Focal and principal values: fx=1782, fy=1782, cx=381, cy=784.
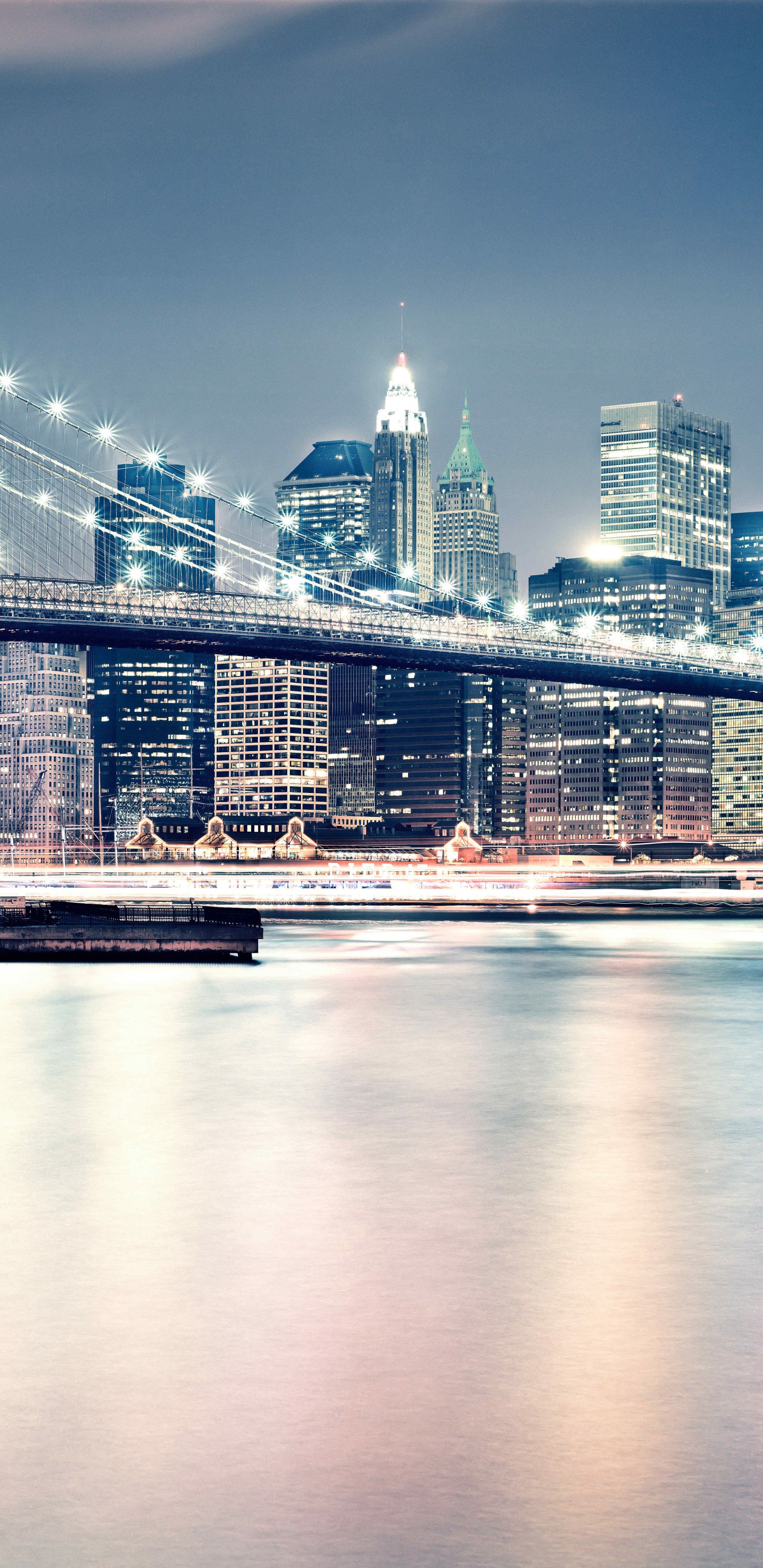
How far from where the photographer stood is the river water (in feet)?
26.0

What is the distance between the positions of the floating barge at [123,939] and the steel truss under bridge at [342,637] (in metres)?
30.6

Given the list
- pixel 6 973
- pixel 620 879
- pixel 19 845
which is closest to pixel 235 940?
pixel 6 973

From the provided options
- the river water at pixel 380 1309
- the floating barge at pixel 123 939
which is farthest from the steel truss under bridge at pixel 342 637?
the river water at pixel 380 1309

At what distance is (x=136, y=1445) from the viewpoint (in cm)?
885

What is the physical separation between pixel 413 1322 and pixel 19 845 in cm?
17970

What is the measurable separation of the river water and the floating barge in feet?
71.2

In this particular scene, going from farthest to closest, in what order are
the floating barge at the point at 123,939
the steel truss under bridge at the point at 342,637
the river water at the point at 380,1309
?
the steel truss under bridge at the point at 342,637
the floating barge at the point at 123,939
the river water at the point at 380,1309

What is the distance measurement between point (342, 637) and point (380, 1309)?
81.8 metres

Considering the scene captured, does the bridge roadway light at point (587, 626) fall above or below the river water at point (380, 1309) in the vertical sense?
above

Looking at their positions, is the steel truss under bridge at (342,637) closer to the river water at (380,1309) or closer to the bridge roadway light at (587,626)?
the bridge roadway light at (587,626)

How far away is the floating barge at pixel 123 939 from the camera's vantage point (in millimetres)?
49188

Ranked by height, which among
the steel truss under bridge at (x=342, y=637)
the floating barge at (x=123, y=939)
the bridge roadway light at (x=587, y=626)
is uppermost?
the bridge roadway light at (x=587, y=626)

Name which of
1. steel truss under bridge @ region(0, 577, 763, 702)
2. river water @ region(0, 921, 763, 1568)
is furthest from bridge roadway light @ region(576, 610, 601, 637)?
river water @ region(0, 921, 763, 1568)

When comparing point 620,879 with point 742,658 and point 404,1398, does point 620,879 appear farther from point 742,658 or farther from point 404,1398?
point 404,1398
